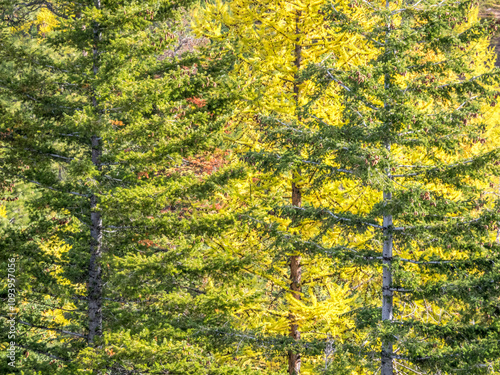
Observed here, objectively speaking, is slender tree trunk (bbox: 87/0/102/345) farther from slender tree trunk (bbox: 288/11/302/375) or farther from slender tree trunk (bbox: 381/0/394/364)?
slender tree trunk (bbox: 381/0/394/364)

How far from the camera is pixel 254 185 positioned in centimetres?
852

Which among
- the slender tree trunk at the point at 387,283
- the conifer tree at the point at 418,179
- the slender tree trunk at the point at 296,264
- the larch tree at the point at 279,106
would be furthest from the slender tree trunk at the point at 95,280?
the slender tree trunk at the point at 387,283

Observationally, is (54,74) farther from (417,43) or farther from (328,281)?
(328,281)

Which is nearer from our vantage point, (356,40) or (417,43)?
(417,43)

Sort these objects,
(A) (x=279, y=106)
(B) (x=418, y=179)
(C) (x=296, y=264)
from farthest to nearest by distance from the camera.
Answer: (C) (x=296, y=264) < (A) (x=279, y=106) < (B) (x=418, y=179)

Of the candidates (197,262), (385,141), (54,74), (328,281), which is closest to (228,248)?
(197,262)

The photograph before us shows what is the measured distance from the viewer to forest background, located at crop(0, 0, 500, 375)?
614cm

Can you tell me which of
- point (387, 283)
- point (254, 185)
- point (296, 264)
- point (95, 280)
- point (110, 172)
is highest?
point (254, 185)

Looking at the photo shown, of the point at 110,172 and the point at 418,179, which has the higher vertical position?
the point at 110,172

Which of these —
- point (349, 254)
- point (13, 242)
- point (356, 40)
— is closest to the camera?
point (349, 254)

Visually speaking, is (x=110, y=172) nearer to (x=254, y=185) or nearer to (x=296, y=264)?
(x=254, y=185)

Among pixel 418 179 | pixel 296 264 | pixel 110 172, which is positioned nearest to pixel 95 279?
pixel 110 172

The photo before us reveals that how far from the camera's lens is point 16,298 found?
7387mm

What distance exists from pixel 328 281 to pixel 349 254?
267cm
